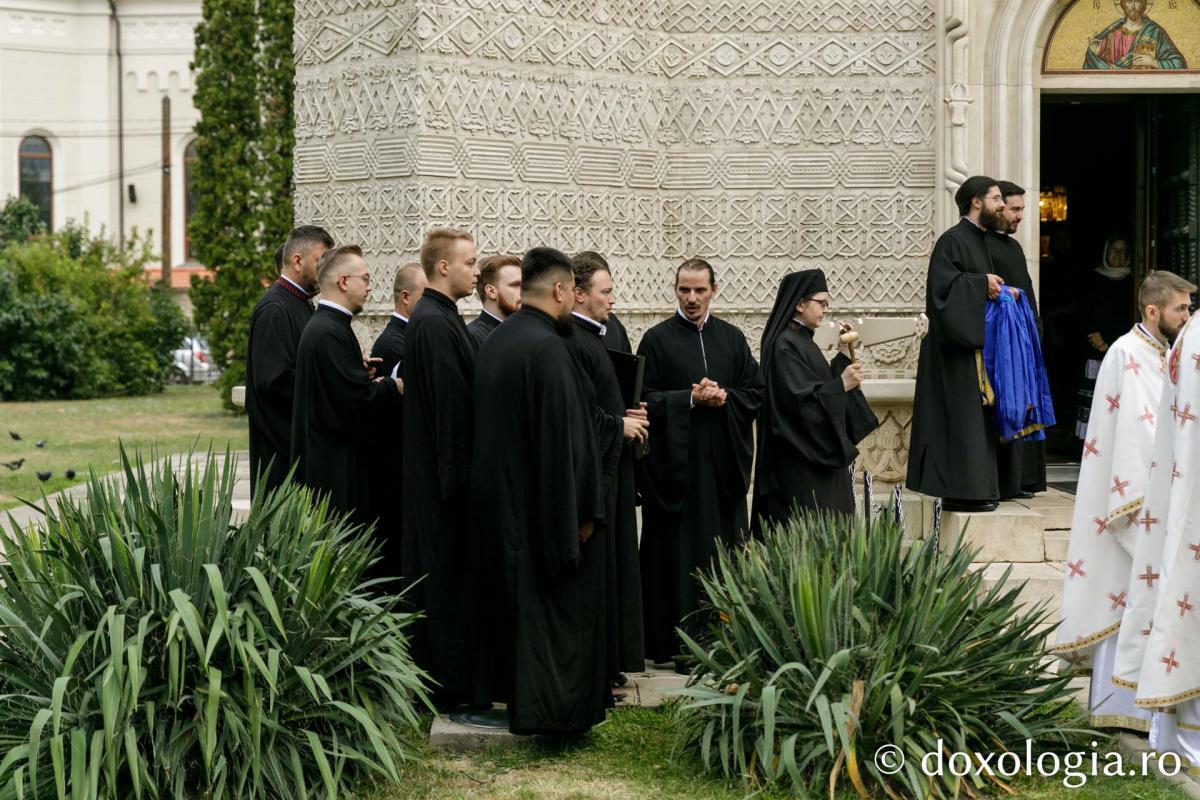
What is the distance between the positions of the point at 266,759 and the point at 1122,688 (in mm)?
3319

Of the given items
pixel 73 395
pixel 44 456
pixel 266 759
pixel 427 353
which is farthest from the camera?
pixel 73 395

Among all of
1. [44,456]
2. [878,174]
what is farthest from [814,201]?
[44,456]

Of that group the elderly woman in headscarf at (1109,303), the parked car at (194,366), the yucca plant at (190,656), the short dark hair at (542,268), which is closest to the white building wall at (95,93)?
the parked car at (194,366)

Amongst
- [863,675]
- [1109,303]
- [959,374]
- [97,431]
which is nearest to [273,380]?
[863,675]

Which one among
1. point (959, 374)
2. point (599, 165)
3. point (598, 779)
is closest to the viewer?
point (598, 779)

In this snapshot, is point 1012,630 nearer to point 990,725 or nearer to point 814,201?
point 990,725

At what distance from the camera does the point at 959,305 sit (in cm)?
873

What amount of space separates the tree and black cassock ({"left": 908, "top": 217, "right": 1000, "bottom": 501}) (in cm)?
1519

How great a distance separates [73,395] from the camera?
28.3 m

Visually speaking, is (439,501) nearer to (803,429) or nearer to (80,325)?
(803,429)

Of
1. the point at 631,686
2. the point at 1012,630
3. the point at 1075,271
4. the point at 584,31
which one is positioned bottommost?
the point at 631,686

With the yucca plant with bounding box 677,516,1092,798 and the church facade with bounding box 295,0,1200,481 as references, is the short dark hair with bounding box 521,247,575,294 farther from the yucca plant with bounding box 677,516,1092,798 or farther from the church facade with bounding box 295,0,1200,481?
the church facade with bounding box 295,0,1200,481

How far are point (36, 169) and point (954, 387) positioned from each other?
35.5 metres

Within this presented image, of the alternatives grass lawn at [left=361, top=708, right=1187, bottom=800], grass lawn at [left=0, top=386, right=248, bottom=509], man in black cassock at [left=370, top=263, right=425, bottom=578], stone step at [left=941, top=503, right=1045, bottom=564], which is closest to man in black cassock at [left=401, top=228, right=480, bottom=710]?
man in black cassock at [left=370, top=263, right=425, bottom=578]
